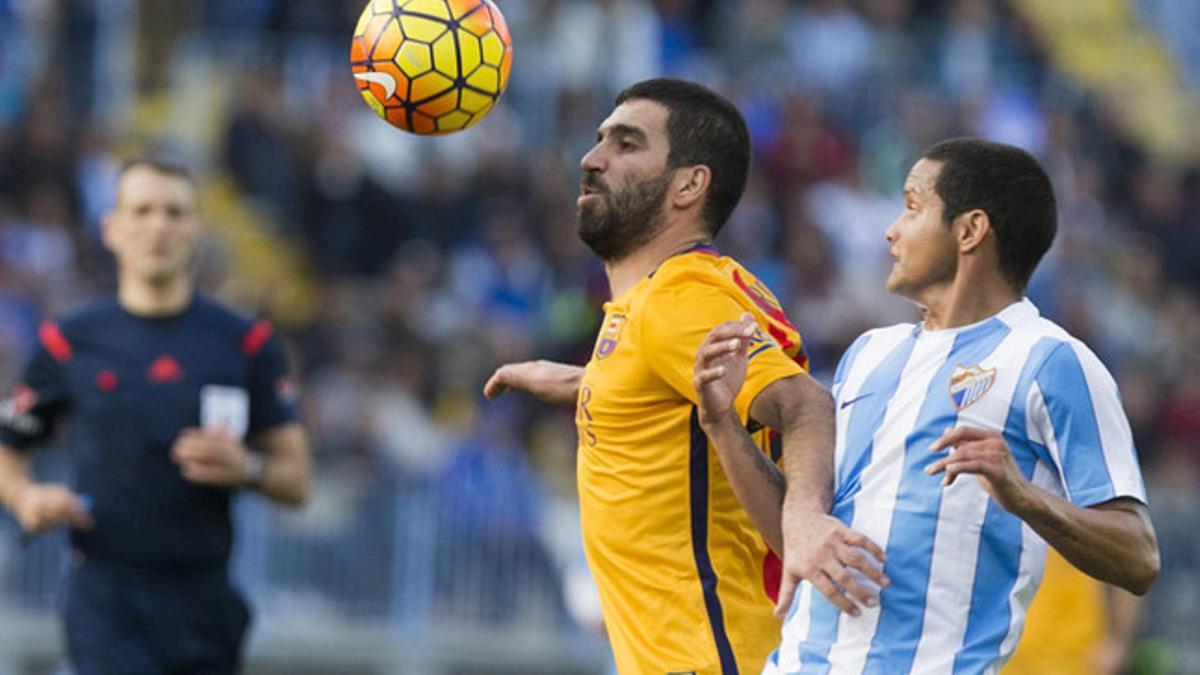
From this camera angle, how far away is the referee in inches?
291

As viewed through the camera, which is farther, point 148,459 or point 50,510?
point 148,459

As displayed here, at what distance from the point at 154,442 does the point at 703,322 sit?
3111 mm

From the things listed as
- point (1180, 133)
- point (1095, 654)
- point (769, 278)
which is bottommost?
point (1095, 654)

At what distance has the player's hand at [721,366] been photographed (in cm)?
473

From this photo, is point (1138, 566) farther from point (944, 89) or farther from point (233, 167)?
point (944, 89)

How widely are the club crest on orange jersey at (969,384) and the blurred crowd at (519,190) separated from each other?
27.5ft

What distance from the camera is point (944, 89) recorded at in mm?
18609

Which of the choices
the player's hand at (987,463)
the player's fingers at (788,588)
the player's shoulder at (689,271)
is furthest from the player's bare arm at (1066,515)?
the player's shoulder at (689,271)

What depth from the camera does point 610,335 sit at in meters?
5.38

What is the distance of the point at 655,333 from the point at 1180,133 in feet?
52.2

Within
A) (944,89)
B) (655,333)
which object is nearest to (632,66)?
(944,89)

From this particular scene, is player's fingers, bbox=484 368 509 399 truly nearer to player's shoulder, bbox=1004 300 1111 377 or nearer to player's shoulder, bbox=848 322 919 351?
player's shoulder, bbox=848 322 919 351

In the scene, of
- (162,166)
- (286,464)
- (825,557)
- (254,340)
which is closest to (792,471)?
(825,557)

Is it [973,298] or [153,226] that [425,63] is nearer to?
[973,298]
